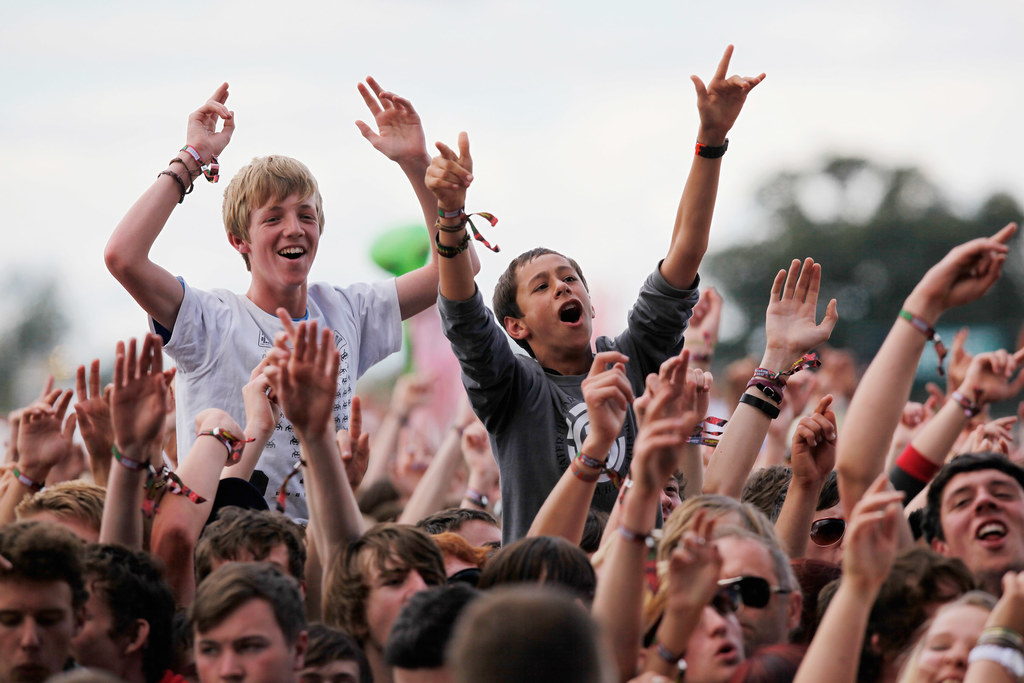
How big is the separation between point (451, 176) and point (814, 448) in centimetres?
158

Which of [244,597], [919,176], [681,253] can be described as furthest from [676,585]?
[919,176]

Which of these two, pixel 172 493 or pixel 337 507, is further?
pixel 172 493

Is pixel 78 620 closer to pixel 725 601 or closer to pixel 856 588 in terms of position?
pixel 725 601

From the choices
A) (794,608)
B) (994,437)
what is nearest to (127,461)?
(794,608)

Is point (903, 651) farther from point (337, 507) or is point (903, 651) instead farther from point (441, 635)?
point (337, 507)

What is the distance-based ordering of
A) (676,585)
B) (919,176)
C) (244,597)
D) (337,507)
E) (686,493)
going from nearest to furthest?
(676,585), (244,597), (337,507), (686,493), (919,176)

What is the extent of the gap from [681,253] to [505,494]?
42.8 inches

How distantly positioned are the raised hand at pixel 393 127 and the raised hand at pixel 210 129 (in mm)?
515

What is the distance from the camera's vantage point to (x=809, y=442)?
4.54 metres

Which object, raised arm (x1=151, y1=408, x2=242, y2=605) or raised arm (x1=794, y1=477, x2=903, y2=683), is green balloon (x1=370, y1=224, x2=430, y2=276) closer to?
raised arm (x1=151, y1=408, x2=242, y2=605)

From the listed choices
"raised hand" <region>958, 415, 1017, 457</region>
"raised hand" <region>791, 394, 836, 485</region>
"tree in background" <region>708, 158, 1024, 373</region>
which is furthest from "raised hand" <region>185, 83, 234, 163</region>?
"tree in background" <region>708, 158, 1024, 373</region>

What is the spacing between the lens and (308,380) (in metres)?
3.78

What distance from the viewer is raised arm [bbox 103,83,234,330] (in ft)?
15.3

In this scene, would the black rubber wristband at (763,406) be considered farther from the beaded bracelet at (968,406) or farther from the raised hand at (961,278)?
the raised hand at (961,278)
